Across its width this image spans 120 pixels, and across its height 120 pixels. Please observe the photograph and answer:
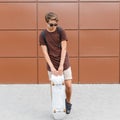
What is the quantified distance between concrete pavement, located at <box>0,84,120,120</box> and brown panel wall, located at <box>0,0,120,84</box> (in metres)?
0.43

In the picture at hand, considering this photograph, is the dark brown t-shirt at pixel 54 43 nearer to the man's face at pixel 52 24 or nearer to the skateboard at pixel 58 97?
the man's face at pixel 52 24

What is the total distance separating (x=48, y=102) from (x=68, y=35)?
7.41 ft

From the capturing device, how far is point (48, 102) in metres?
8.10

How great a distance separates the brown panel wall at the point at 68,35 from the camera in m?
9.77

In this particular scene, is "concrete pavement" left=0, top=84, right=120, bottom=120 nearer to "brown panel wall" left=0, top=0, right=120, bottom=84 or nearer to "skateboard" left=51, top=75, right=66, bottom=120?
"skateboard" left=51, top=75, right=66, bottom=120

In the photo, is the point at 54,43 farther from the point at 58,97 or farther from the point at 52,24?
the point at 58,97

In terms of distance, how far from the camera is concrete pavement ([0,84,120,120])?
702 cm

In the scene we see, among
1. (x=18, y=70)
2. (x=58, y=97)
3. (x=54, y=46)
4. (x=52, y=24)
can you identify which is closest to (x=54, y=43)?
(x=54, y=46)

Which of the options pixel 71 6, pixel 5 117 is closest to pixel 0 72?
pixel 71 6

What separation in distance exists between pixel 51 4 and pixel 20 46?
1.22m

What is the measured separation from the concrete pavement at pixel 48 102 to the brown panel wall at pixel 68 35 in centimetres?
43

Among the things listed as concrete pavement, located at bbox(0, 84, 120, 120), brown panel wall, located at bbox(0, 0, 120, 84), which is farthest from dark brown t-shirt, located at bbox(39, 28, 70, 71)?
brown panel wall, located at bbox(0, 0, 120, 84)

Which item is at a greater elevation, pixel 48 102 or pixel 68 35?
pixel 68 35

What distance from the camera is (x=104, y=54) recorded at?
9898mm
